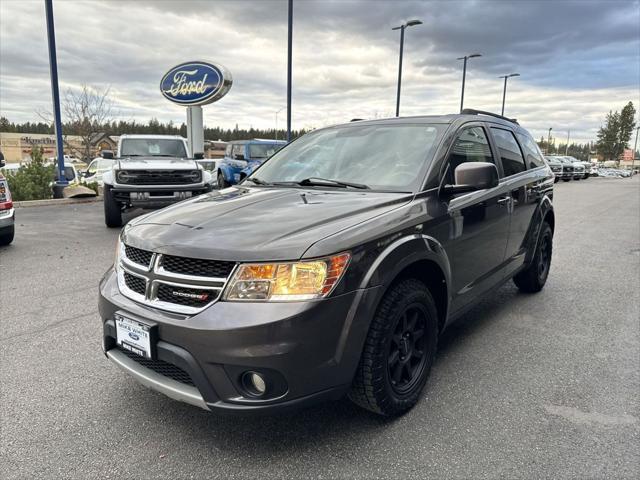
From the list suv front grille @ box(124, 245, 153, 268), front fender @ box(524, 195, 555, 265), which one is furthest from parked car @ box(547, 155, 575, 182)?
suv front grille @ box(124, 245, 153, 268)

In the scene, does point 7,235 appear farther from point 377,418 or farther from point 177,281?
point 377,418

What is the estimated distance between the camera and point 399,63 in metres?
23.4

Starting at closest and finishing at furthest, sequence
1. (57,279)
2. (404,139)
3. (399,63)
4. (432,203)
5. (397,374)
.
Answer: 1. (397,374)
2. (432,203)
3. (404,139)
4. (57,279)
5. (399,63)

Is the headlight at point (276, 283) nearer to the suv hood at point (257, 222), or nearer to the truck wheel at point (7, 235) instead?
the suv hood at point (257, 222)

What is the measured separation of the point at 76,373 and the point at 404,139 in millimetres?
2751

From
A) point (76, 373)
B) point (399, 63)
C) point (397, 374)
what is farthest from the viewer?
point (399, 63)

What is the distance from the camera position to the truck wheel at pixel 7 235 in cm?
682

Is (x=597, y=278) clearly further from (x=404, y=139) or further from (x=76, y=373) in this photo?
(x=76, y=373)

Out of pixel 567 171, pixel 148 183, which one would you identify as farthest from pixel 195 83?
pixel 567 171

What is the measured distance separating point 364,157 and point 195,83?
17349 mm

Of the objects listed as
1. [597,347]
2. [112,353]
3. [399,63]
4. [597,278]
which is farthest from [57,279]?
[399,63]

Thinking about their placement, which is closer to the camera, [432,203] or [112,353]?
[112,353]

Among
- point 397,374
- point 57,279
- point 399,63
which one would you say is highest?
point 399,63

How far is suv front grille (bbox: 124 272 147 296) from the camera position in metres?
2.40
